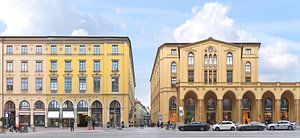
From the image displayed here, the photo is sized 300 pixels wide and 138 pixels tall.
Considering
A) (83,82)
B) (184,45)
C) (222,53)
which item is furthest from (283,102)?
(83,82)

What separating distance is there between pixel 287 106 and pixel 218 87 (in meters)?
17.8

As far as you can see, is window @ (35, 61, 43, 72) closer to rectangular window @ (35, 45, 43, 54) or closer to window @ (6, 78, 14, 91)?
rectangular window @ (35, 45, 43, 54)

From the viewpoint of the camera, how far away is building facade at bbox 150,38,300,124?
350 feet

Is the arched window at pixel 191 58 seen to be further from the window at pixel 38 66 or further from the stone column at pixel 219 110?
the window at pixel 38 66

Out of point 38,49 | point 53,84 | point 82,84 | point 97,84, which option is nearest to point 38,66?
point 38,49

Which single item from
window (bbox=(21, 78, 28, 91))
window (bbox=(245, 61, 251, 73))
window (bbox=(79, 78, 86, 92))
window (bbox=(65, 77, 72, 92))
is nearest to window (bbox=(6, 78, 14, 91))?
window (bbox=(21, 78, 28, 91))

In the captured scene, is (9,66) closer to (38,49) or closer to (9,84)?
(9,84)

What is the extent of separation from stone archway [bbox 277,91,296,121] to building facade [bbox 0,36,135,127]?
33353 millimetres

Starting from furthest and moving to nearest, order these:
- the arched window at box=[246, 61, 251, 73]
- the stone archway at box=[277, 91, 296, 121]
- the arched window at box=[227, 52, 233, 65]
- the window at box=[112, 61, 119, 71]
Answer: the arched window at box=[246, 61, 251, 73] → the arched window at box=[227, 52, 233, 65] → the stone archway at box=[277, 91, 296, 121] → the window at box=[112, 61, 119, 71]

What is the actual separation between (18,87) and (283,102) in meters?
54.1

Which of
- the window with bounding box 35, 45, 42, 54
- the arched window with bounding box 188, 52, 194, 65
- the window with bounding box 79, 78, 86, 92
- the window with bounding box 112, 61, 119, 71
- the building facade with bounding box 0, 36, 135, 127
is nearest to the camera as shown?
the building facade with bounding box 0, 36, 135, 127

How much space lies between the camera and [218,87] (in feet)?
352

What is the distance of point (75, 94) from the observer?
10131cm

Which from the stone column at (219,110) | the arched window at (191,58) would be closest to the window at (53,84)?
the arched window at (191,58)
